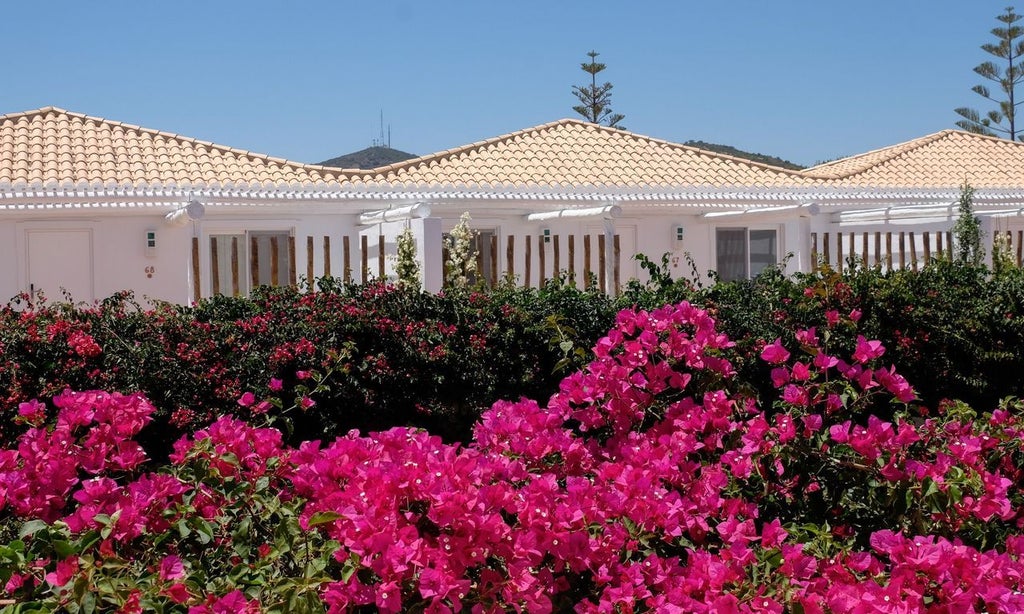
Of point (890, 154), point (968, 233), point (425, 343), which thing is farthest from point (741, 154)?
point (425, 343)

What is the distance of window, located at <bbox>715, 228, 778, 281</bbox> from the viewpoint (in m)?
21.4

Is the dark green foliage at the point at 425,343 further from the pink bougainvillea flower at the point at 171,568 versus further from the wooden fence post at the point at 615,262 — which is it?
the wooden fence post at the point at 615,262

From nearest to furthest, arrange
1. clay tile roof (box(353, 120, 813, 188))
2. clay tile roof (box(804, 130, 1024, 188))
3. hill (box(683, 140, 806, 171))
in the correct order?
clay tile roof (box(353, 120, 813, 188)) < clay tile roof (box(804, 130, 1024, 188)) < hill (box(683, 140, 806, 171))

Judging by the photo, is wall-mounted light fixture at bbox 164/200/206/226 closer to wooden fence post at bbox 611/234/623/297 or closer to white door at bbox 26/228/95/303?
white door at bbox 26/228/95/303

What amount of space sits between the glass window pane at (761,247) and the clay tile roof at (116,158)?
8.72 m

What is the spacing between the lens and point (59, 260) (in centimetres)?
1630

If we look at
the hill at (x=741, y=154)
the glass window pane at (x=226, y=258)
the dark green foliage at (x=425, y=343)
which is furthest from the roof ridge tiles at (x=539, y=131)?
the hill at (x=741, y=154)

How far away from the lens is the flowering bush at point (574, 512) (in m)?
2.94

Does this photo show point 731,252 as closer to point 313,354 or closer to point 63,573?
point 313,354

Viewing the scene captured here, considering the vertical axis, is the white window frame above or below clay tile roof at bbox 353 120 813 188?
below

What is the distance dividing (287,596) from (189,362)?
3.29m

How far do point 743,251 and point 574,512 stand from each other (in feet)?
62.4

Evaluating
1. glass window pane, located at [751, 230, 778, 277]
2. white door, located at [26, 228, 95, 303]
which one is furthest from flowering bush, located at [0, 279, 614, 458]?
glass window pane, located at [751, 230, 778, 277]

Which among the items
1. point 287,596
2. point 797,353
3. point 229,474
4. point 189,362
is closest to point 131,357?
point 189,362
